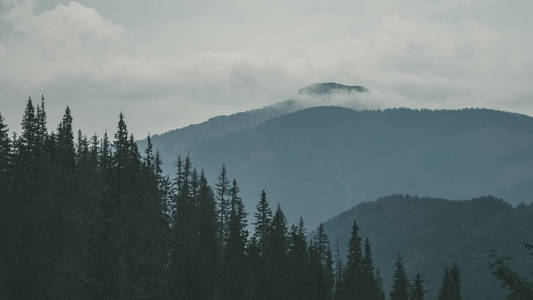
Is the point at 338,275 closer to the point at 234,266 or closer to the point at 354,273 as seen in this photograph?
the point at 354,273

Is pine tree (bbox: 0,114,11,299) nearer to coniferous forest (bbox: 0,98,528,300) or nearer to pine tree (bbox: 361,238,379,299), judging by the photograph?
coniferous forest (bbox: 0,98,528,300)

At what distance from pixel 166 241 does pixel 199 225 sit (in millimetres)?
5064

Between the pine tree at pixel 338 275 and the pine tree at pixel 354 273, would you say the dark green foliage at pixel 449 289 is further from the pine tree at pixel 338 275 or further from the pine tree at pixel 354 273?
the pine tree at pixel 338 275

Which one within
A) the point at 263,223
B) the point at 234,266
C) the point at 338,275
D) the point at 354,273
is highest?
the point at 263,223

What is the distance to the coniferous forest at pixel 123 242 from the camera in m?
42.0

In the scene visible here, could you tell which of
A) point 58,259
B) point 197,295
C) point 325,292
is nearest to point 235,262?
point 325,292

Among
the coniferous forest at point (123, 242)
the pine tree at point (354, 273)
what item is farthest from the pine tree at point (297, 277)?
the pine tree at point (354, 273)

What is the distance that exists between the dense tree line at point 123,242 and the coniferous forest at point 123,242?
87 millimetres

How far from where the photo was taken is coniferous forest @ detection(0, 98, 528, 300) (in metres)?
42.0

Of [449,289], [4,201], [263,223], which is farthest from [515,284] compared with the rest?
[449,289]

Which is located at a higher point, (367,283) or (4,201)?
(4,201)

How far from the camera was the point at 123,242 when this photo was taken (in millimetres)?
50250

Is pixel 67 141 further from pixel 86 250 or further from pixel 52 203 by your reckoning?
pixel 86 250

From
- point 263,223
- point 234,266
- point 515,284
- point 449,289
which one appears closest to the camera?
point 515,284
